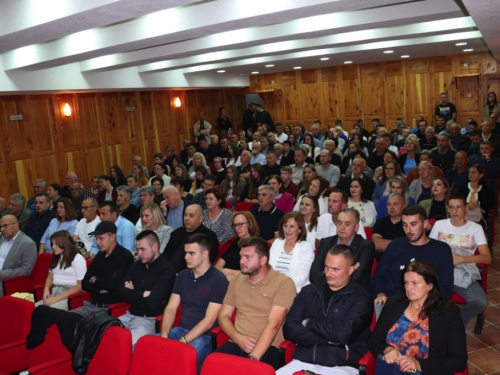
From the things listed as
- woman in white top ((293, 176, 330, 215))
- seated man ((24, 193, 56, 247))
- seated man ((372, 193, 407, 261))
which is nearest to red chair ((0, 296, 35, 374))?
seated man ((24, 193, 56, 247))

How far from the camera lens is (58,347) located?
3717 millimetres

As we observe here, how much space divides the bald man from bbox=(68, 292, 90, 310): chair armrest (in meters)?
0.82

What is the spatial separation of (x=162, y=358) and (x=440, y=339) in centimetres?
156

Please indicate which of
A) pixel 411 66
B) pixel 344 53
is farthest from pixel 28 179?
pixel 411 66

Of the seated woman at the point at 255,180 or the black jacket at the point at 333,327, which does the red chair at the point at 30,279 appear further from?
the black jacket at the point at 333,327

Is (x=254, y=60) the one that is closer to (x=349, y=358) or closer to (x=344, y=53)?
(x=344, y=53)

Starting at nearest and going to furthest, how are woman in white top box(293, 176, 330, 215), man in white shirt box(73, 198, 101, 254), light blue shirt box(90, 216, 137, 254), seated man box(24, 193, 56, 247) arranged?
light blue shirt box(90, 216, 137, 254)
man in white shirt box(73, 198, 101, 254)
woman in white top box(293, 176, 330, 215)
seated man box(24, 193, 56, 247)

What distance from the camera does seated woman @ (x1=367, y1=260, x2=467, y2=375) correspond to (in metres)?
2.85

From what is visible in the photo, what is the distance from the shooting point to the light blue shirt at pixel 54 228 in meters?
6.06

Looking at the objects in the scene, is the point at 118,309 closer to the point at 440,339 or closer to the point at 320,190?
the point at 440,339

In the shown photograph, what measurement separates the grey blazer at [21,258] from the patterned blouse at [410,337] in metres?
3.93

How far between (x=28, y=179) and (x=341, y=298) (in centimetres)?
785

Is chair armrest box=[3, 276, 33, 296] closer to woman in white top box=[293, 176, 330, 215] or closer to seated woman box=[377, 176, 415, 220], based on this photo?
woman in white top box=[293, 176, 330, 215]

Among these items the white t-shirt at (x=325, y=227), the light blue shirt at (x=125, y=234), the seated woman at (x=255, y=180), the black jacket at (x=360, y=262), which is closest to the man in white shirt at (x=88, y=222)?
the light blue shirt at (x=125, y=234)
